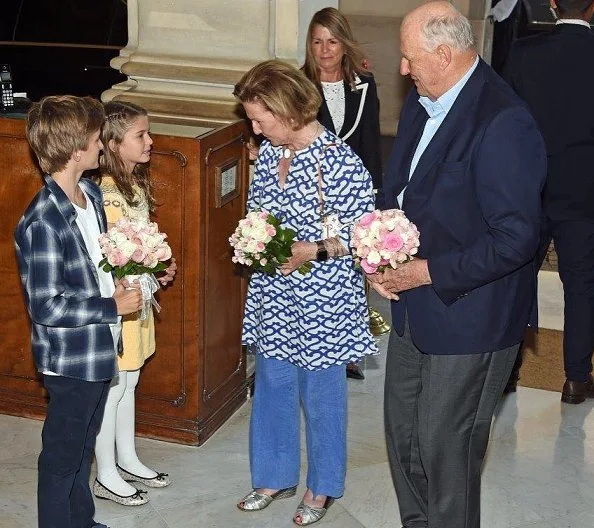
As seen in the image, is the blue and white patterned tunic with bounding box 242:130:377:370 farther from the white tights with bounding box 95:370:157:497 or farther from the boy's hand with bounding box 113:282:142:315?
the boy's hand with bounding box 113:282:142:315

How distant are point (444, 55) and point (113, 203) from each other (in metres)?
1.60

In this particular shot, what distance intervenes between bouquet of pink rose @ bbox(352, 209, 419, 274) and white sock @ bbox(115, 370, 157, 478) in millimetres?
1443

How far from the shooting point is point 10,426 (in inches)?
220

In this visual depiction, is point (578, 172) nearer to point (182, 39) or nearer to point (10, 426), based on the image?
point (182, 39)

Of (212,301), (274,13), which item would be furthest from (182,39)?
(212,301)

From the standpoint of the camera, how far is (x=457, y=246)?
381 centimetres

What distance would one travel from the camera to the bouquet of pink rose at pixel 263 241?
429cm

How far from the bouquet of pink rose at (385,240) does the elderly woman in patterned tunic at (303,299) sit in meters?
0.49

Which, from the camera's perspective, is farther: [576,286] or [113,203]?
[576,286]

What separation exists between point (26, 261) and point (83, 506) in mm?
1059

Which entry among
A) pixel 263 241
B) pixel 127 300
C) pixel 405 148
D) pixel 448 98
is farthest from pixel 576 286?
pixel 127 300

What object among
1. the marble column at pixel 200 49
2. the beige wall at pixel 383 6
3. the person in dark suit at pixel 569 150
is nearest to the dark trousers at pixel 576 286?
the person in dark suit at pixel 569 150

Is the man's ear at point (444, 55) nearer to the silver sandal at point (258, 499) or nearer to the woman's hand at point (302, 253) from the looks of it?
the woman's hand at point (302, 253)

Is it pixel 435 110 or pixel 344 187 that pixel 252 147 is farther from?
pixel 435 110
